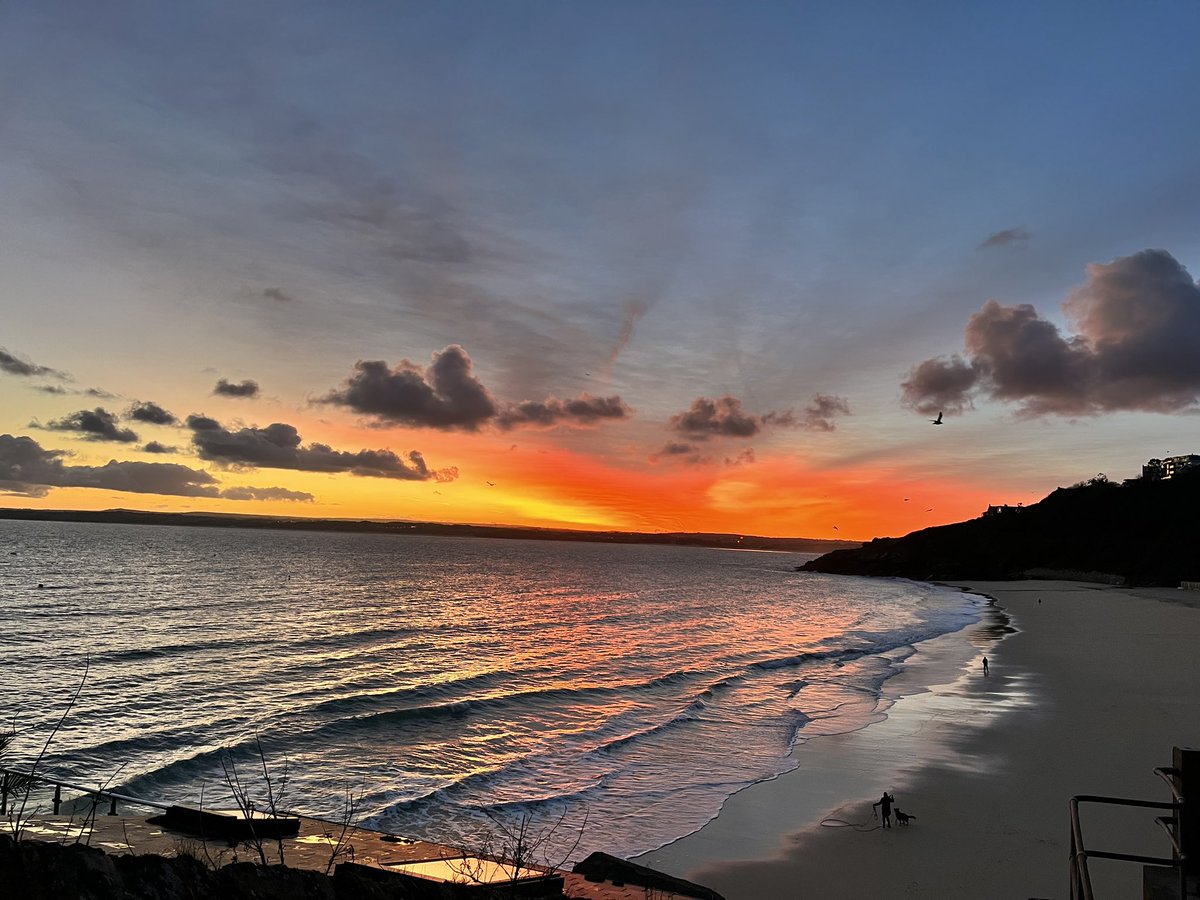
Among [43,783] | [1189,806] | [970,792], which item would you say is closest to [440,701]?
[43,783]

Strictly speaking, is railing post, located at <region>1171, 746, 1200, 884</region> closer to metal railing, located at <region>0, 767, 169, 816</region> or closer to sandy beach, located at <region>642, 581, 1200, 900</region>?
metal railing, located at <region>0, 767, 169, 816</region>

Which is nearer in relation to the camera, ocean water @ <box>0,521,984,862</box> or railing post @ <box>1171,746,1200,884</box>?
railing post @ <box>1171,746,1200,884</box>

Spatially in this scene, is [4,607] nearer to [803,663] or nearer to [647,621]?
[647,621]

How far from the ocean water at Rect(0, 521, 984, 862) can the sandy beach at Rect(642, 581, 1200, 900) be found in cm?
172

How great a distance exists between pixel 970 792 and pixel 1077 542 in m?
156

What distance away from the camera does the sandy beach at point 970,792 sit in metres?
15.5

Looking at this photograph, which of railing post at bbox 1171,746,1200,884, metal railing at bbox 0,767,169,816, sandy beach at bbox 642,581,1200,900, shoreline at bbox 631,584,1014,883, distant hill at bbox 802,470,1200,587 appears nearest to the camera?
railing post at bbox 1171,746,1200,884

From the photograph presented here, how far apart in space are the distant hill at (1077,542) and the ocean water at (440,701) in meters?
79.2

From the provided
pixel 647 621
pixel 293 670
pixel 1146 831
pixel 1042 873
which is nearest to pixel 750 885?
pixel 1042 873

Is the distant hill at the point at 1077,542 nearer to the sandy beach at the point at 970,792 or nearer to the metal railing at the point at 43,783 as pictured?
the sandy beach at the point at 970,792

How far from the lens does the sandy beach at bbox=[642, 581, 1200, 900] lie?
1555 cm

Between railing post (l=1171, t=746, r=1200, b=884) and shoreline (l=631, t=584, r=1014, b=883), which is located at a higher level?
railing post (l=1171, t=746, r=1200, b=884)

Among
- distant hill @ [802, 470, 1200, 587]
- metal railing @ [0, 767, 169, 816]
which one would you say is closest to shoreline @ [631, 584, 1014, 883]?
metal railing @ [0, 767, 169, 816]

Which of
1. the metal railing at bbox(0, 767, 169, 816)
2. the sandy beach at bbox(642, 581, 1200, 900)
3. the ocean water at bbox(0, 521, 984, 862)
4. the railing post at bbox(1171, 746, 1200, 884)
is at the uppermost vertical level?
the railing post at bbox(1171, 746, 1200, 884)
